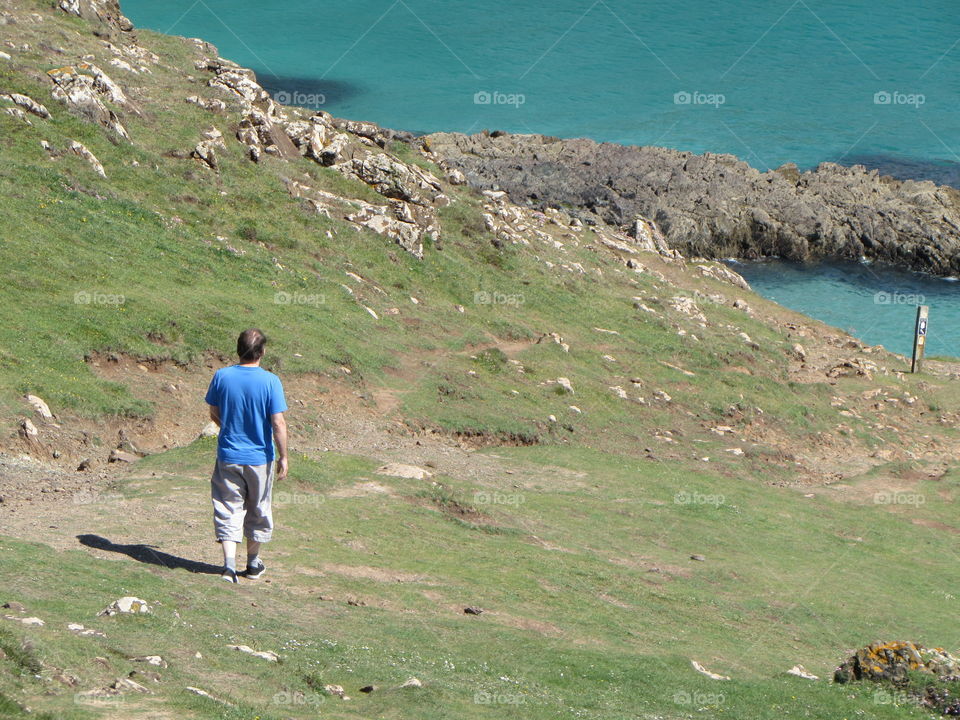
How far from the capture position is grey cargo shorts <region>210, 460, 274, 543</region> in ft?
47.4

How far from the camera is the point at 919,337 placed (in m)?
44.1

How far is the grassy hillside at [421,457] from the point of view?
13.3 meters

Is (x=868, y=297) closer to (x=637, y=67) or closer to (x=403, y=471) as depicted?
(x=403, y=471)

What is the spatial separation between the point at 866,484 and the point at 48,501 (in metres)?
22.5

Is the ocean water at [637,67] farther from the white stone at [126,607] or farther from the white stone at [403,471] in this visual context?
the white stone at [126,607]

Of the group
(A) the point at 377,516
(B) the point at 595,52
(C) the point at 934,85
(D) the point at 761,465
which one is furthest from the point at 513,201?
(C) the point at 934,85

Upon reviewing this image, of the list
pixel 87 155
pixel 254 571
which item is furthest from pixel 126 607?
pixel 87 155

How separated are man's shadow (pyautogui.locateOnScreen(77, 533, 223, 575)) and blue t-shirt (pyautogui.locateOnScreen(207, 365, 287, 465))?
1.76 metres

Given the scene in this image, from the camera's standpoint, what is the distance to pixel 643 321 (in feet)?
133

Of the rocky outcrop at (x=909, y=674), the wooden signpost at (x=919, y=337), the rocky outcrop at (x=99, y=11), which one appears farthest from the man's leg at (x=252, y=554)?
the rocky outcrop at (x=99, y=11)

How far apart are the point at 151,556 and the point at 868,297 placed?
56258mm

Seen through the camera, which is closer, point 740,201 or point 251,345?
point 251,345

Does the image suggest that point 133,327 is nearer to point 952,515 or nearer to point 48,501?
point 48,501

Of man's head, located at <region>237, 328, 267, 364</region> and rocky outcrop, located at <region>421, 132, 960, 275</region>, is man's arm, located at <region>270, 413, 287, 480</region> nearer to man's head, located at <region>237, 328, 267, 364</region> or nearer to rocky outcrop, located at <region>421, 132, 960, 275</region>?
man's head, located at <region>237, 328, 267, 364</region>
